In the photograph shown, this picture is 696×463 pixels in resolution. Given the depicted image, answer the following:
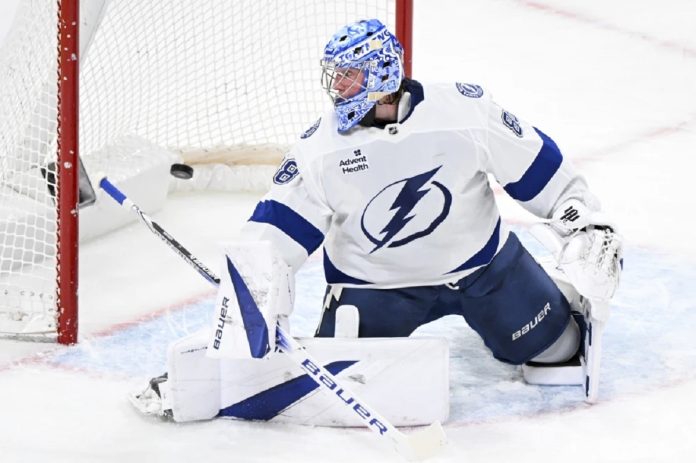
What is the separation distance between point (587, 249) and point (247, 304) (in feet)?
2.12

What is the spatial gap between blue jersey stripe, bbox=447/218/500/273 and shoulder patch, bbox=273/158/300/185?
1.23 feet

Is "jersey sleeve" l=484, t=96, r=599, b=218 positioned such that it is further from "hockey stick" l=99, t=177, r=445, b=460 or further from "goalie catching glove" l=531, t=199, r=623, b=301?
"hockey stick" l=99, t=177, r=445, b=460

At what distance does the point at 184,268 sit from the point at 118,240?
28 cm

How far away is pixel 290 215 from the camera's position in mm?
3178

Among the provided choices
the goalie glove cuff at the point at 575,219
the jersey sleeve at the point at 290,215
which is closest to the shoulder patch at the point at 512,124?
the goalie glove cuff at the point at 575,219

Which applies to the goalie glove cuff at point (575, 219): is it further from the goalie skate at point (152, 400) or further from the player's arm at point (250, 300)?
the goalie skate at point (152, 400)

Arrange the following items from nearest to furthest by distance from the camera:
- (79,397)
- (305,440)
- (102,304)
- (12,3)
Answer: (305,440), (79,397), (102,304), (12,3)

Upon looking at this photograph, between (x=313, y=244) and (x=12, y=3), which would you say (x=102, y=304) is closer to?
(x=313, y=244)

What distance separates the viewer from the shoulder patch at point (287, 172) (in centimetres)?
318

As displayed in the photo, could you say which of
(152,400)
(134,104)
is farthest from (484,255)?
(134,104)

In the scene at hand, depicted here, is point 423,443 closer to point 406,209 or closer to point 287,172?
point 406,209

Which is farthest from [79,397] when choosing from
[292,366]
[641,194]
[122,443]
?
[641,194]

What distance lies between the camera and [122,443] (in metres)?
3.13

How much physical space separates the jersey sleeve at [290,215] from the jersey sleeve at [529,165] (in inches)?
13.7
